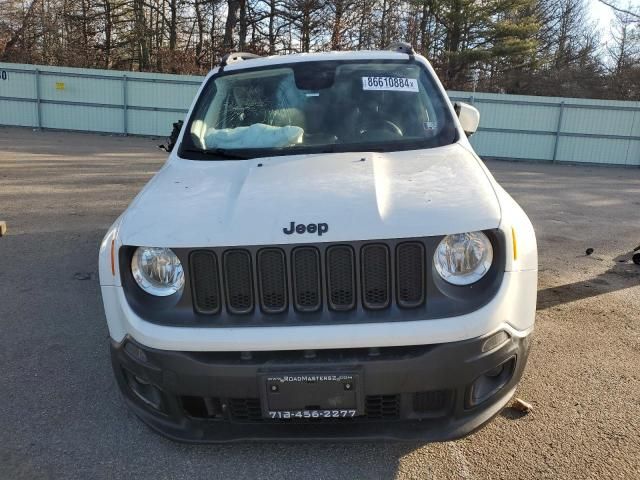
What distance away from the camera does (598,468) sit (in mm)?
2580

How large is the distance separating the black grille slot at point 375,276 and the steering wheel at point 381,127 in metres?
1.43

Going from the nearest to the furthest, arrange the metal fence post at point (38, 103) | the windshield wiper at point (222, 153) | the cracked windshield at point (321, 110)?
the windshield wiper at point (222, 153), the cracked windshield at point (321, 110), the metal fence post at point (38, 103)

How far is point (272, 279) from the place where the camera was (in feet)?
7.59

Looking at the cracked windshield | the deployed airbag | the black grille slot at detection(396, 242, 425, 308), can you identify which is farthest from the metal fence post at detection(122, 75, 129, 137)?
the black grille slot at detection(396, 242, 425, 308)

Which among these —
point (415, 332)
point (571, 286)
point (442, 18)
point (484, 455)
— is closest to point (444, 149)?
point (415, 332)

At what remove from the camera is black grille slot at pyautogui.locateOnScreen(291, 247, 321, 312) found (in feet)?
7.47

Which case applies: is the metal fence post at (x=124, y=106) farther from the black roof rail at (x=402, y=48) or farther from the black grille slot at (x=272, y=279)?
the black grille slot at (x=272, y=279)

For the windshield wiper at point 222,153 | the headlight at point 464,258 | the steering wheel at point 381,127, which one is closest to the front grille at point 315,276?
the headlight at point 464,258

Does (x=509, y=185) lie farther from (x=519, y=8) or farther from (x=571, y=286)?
(x=519, y=8)

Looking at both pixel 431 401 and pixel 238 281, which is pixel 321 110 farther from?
pixel 431 401

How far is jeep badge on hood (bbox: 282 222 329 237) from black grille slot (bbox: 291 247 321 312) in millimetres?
74

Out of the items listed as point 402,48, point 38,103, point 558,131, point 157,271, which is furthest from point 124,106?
point 157,271

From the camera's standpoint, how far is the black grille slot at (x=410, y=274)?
7.45ft

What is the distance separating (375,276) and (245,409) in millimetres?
829
